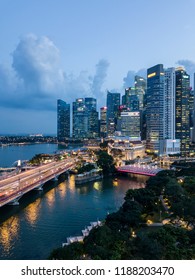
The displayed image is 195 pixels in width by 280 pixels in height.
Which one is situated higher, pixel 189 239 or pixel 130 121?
pixel 130 121

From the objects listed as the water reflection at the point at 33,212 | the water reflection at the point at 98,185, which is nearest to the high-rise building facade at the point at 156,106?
the water reflection at the point at 98,185

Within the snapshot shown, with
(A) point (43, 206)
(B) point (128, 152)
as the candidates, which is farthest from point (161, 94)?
(A) point (43, 206)

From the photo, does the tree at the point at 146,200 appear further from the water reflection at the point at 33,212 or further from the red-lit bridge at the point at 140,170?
the red-lit bridge at the point at 140,170

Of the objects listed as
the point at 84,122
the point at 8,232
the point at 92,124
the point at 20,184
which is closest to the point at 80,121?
the point at 84,122

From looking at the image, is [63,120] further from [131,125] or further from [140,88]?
[131,125]

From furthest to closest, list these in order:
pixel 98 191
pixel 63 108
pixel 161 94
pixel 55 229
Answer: pixel 63 108 → pixel 161 94 → pixel 98 191 → pixel 55 229

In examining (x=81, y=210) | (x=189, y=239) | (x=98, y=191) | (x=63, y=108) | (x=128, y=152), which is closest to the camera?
(x=189, y=239)

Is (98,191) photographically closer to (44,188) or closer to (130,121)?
(44,188)
